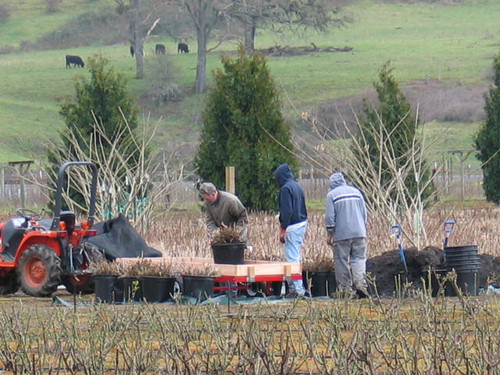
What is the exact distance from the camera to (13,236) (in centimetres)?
1489

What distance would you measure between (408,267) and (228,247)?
7.98ft

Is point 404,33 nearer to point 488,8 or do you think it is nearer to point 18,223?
point 488,8

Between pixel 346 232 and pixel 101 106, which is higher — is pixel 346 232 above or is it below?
below

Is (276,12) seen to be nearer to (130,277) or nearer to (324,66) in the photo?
(324,66)

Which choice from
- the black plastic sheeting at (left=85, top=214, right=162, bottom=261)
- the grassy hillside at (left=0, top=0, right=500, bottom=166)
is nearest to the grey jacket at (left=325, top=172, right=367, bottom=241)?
the black plastic sheeting at (left=85, top=214, right=162, bottom=261)

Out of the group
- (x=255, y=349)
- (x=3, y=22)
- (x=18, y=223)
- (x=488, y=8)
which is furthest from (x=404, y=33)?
(x=255, y=349)

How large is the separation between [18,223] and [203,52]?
39163mm

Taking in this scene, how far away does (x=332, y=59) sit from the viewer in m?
67.9

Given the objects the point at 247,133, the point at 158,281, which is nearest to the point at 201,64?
the point at 247,133

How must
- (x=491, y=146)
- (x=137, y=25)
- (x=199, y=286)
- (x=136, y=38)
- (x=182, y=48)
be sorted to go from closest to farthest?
(x=199, y=286)
(x=491, y=146)
(x=136, y=38)
(x=137, y=25)
(x=182, y=48)

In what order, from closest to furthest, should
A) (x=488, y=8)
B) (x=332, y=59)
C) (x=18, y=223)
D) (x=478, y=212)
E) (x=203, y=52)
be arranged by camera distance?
(x=18, y=223) → (x=478, y=212) → (x=203, y=52) → (x=332, y=59) → (x=488, y=8)

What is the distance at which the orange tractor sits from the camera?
14117 millimetres

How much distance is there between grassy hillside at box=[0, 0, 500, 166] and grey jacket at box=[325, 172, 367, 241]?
27837 millimetres

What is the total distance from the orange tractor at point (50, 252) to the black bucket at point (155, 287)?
0.85 m
